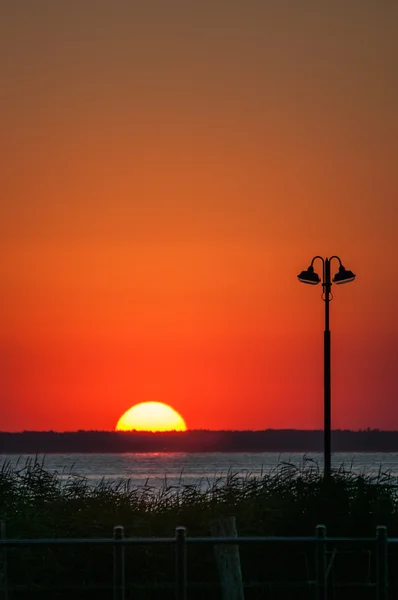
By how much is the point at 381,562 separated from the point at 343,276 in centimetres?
1707

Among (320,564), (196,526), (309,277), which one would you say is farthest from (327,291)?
(320,564)

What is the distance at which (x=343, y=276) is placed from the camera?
30.9 metres

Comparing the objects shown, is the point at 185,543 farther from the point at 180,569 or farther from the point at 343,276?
the point at 343,276

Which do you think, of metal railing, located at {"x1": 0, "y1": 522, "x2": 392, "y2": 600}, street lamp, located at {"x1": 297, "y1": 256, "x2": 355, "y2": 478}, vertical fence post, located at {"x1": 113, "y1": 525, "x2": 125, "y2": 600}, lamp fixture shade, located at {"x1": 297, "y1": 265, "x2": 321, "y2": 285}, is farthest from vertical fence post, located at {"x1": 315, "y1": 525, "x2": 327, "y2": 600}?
lamp fixture shade, located at {"x1": 297, "y1": 265, "x2": 321, "y2": 285}

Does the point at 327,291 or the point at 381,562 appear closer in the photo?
the point at 381,562

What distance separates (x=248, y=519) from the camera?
21609 millimetres

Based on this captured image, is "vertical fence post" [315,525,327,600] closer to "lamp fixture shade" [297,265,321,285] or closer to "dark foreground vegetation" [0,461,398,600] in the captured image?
"dark foreground vegetation" [0,461,398,600]

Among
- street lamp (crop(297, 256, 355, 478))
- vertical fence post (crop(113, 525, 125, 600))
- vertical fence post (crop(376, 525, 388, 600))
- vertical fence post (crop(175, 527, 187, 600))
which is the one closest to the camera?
vertical fence post (crop(175, 527, 187, 600))

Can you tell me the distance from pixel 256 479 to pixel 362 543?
924cm

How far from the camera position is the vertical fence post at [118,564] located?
1407 centimetres

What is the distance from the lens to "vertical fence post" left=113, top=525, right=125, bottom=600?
14070mm

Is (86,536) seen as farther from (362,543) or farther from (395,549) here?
(362,543)

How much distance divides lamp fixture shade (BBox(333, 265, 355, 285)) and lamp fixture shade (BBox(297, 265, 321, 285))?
1.59 ft

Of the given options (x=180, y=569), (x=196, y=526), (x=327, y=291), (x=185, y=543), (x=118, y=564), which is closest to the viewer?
(x=185, y=543)
